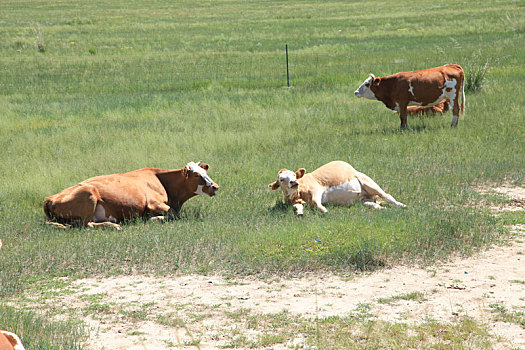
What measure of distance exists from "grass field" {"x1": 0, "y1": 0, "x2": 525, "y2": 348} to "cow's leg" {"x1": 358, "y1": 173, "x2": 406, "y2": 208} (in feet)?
1.55

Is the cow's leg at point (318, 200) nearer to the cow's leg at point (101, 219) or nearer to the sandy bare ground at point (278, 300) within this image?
the sandy bare ground at point (278, 300)

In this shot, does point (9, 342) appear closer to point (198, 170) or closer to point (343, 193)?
point (198, 170)

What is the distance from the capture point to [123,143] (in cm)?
1394

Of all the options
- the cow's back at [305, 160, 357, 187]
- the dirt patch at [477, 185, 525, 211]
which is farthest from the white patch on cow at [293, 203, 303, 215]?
the dirt patch at [477, 185, 525, 211]

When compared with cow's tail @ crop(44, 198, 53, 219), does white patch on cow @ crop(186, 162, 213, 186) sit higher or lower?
higher

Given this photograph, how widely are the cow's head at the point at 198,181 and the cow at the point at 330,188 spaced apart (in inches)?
36.9

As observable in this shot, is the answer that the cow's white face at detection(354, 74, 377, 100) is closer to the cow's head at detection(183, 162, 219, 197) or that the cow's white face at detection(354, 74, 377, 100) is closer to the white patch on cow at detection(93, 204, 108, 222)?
the cow's head at detection(183, 162, 219, 197)

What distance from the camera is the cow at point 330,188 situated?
9414mm

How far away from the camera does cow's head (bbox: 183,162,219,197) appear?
974cm

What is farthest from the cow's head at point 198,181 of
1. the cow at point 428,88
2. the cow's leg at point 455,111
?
the cow's leg at point 455,111

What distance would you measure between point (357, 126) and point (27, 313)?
422 inches

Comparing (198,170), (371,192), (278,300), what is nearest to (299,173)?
(371,192)

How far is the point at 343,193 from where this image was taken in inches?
379

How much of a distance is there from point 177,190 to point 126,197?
91cm
